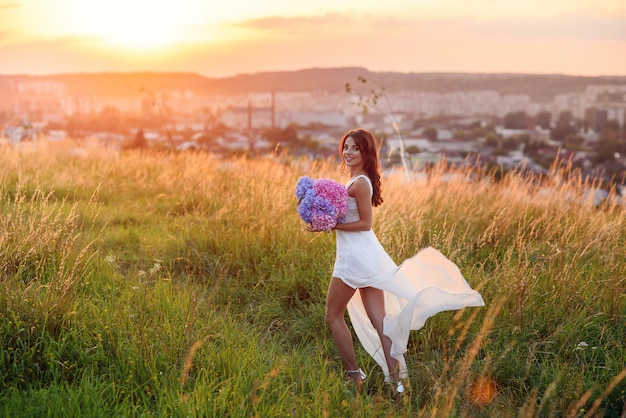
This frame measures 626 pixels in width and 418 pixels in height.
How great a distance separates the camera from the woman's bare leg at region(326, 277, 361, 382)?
440 cm

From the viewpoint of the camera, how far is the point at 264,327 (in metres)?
5.19

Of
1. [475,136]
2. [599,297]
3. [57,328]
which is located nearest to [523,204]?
[599,297]

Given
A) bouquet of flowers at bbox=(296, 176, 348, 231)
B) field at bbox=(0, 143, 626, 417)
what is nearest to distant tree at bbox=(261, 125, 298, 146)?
field at bbox=(0, 143, 626, 417)

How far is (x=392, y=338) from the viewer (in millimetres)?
4336

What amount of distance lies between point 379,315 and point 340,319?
27 centimetres

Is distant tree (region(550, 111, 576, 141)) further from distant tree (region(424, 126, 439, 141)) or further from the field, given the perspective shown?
the field

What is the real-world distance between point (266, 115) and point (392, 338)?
5219 cm

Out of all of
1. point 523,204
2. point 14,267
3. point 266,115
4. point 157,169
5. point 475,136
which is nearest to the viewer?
point 14,267

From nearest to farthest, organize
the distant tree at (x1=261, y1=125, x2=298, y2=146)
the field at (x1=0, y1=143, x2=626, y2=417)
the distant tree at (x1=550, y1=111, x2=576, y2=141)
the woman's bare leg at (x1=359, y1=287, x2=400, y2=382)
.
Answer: the field at (x1=0, y1=143, x2=626, y2=417)
the woman's bare leg at (x1=359, y1=287, x2=400, y2=382)
the distant tree at (x1=261, y1=125, x2=298, y2=146)
the distant tree at (x1=550, y1=111, x2=576, y2=141)

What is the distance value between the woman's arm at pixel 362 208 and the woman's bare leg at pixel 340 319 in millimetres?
379

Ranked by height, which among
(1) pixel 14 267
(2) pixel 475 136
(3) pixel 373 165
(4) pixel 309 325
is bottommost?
(2) pixel 475 136

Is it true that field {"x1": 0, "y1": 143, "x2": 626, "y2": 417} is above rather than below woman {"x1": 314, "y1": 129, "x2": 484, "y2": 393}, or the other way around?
below

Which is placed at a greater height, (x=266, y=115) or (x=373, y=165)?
(x=373, y=165)

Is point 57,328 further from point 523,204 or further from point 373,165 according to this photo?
point 523,204
